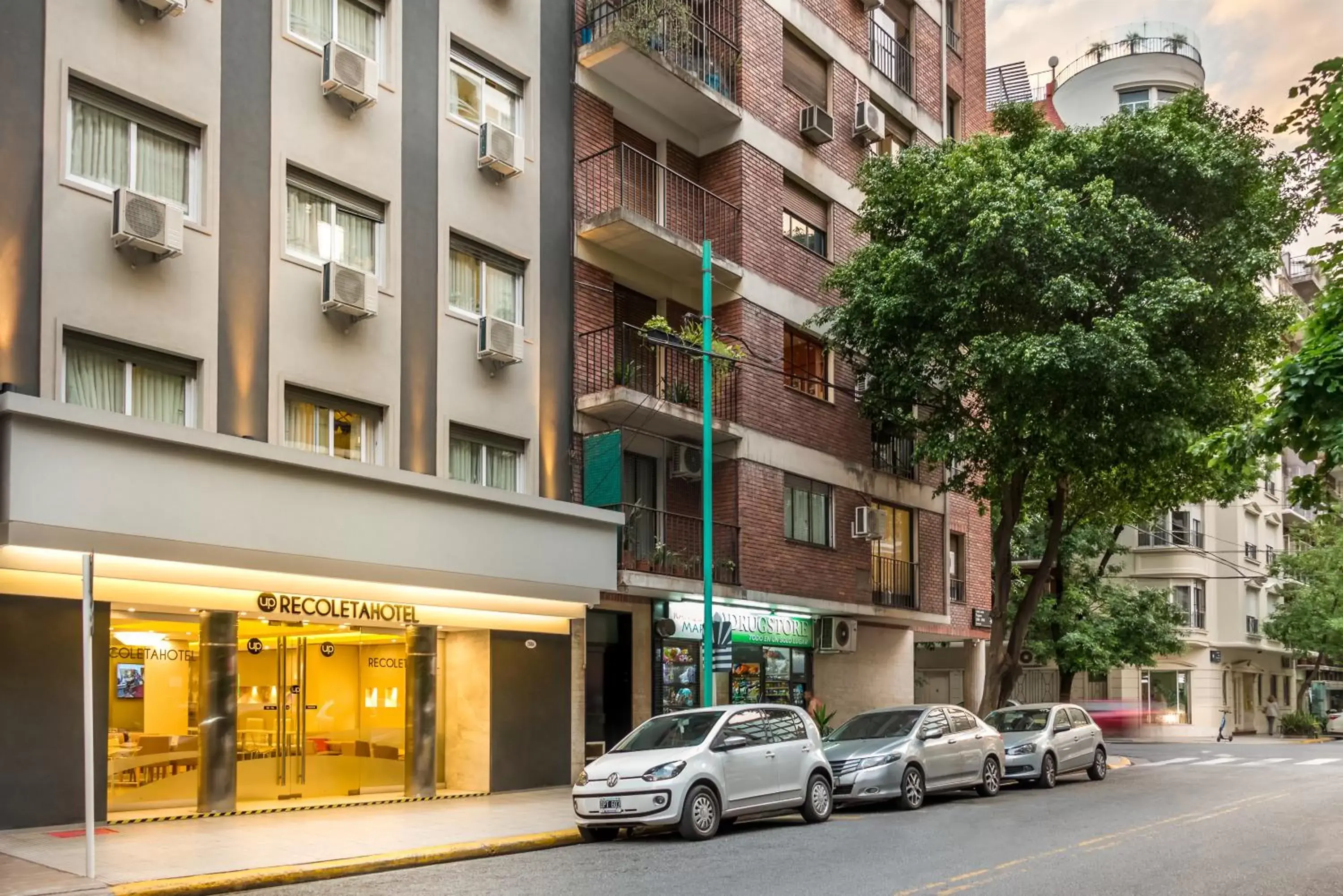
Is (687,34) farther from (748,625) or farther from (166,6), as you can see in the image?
(748,625)

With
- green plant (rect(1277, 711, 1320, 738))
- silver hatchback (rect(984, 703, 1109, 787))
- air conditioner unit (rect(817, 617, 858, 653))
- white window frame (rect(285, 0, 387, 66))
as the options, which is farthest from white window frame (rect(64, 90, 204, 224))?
green plant (rect(1277, 711, 1320, 738))

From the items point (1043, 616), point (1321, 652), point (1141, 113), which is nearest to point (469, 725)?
point (1141, 113)

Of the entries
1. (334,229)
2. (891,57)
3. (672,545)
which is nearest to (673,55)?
→ (334,229)

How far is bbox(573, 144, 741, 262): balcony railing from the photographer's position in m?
21.9

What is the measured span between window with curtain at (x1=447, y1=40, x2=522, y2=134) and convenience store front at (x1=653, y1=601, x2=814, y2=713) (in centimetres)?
850

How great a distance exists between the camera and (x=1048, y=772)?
74.3 feet

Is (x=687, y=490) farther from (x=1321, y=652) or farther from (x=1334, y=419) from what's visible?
(x=1321, y=652)

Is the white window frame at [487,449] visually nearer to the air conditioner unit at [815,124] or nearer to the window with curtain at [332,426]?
the window with curtain at [332,426]

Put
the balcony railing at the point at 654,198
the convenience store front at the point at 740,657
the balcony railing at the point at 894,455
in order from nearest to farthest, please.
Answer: the balcony railing at the point at 654,198 < the convenience store front at the point at 740,657 < the balcony railing at the point at 894,455

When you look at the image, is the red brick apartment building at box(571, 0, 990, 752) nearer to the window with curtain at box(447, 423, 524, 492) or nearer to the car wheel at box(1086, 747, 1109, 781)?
the window with curtain at box(447, 423, 524, 492)

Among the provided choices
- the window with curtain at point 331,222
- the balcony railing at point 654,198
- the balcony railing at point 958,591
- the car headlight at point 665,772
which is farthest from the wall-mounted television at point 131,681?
the balcony railing at point 958,591

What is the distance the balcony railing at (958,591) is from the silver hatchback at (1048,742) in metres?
7.31

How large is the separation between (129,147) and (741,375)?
38.4 ft

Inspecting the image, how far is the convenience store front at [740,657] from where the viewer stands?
22.9 meters
